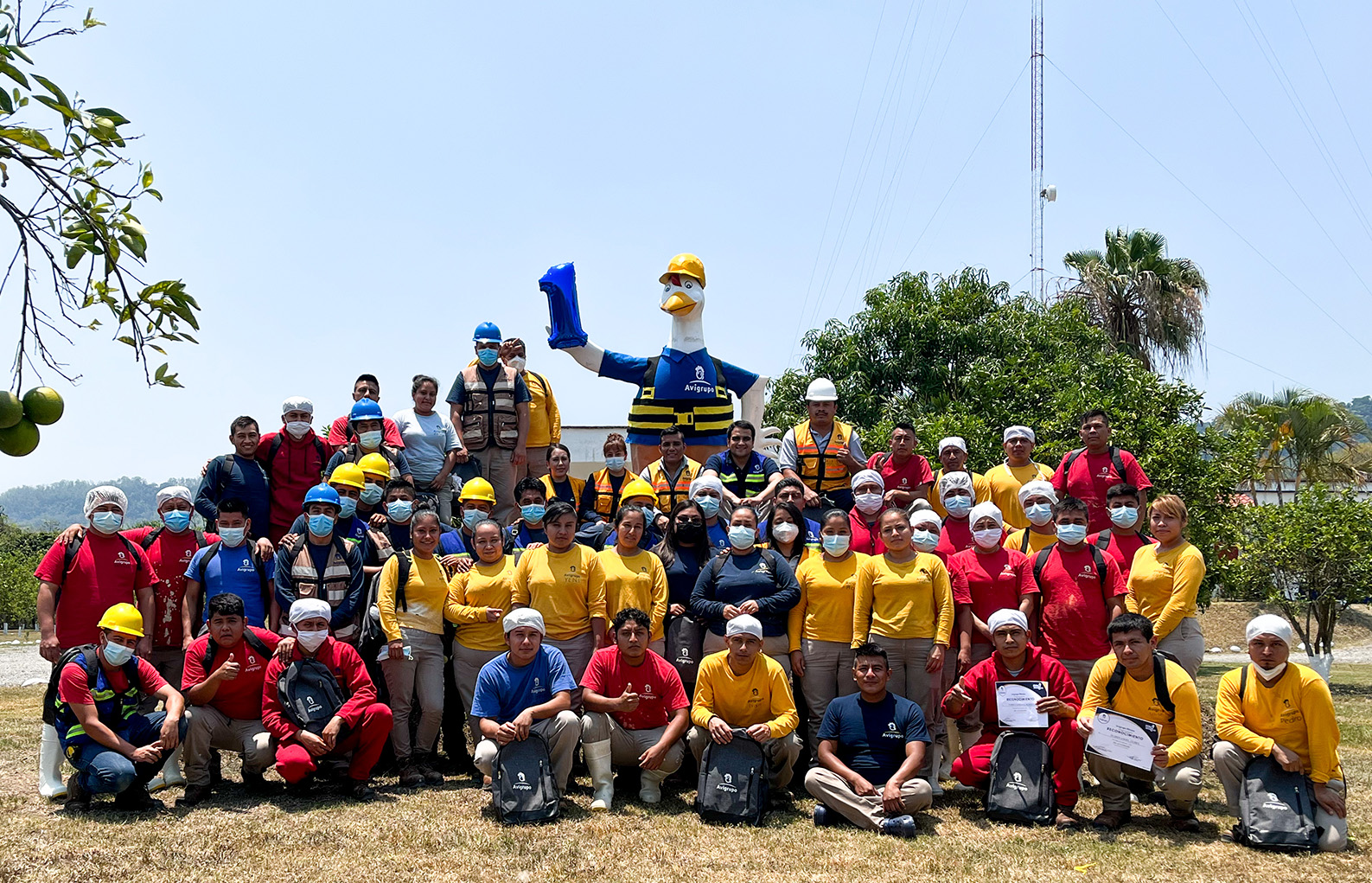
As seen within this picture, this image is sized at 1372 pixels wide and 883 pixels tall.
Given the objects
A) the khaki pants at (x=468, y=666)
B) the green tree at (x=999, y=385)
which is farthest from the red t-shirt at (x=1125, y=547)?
the green tree at (x=999, y=385)

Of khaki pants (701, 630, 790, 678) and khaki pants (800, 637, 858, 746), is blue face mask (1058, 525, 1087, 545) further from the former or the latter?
khaki pants (701, 630, 790, 678)

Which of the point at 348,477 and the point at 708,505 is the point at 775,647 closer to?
the point at 708,505

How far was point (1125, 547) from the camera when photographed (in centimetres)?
884

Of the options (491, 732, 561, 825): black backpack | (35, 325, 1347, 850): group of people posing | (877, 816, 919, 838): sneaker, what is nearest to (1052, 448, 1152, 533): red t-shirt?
(35, 325, 1347, 850): group of people posing

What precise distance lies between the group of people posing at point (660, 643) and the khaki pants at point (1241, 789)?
16 millimetres

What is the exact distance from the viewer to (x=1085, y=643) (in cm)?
838

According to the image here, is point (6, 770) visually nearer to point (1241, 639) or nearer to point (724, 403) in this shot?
point (724, 403)

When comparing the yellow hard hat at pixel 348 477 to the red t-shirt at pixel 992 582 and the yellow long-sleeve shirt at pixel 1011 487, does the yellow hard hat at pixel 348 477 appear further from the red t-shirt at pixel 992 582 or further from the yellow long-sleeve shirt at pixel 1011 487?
the yellow long-sleeve shirt at pixel 1011 487

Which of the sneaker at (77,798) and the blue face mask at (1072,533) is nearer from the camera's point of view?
the sneaker at (77,798)

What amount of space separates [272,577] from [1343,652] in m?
32.8

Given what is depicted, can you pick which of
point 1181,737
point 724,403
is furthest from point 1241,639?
point 1181,737

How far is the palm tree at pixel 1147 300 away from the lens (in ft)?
90.7

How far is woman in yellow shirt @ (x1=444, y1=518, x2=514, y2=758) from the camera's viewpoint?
342 inches

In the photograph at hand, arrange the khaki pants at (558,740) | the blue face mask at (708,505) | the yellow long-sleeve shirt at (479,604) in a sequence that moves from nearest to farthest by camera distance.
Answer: the khaki pants at (558,740), the yellow long-sleeve shirt at (479,604), the blue face mask at (708,505)
